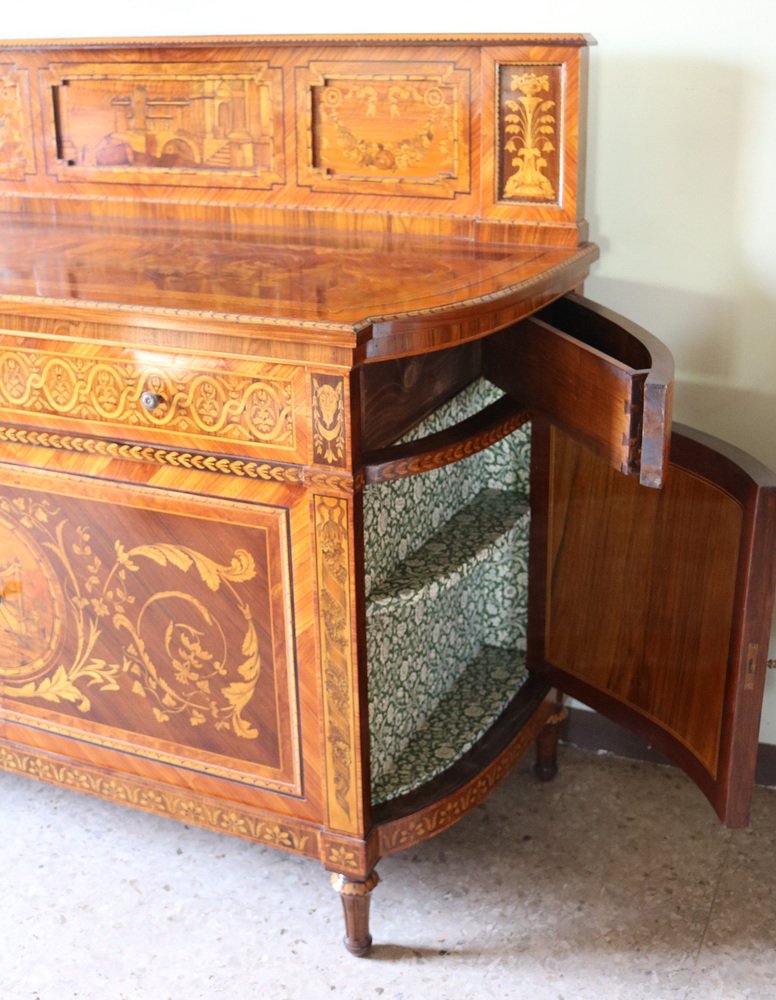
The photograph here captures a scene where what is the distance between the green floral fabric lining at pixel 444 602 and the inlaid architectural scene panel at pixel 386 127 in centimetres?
41

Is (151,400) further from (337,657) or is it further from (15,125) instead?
(15,125)

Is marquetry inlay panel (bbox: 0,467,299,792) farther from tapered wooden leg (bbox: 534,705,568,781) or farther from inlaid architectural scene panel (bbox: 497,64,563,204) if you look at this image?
inlaid architectural scene panel (bbox: 497,64,563,204)

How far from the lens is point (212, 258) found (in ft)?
6.77

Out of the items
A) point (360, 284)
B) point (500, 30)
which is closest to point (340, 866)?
point (360, 284)

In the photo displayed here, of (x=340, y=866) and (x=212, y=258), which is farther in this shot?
(x=212, y=258)

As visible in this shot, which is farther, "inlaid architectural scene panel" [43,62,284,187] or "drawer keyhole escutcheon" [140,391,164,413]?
"inlaid architectural scene panel" [43,62,284,187]

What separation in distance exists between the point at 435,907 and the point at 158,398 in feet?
3.42

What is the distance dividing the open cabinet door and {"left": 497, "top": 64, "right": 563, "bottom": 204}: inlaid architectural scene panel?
1.45 feet

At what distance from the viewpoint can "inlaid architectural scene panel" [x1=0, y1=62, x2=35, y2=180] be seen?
8.02 feet

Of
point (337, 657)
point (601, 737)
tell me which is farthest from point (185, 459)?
point (601, 737)

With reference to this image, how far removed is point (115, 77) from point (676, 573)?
1476 millimetres

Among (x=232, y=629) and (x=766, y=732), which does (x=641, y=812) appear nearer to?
(x=766, y=732)

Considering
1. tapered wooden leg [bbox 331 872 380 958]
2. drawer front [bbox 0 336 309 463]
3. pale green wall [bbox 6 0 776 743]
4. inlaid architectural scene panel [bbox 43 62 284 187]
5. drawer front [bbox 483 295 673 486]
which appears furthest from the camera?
inlaid architectural scene panel [bbox 43 62 284 187]

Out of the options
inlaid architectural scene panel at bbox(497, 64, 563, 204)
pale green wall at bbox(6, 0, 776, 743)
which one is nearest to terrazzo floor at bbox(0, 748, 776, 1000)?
pale green wall at bbox(6, 0, 776, 743)
